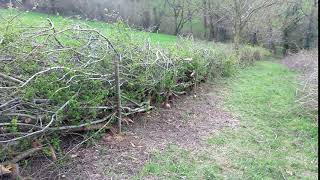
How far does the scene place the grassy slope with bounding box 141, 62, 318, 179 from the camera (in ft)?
14.2

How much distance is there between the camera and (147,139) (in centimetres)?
536

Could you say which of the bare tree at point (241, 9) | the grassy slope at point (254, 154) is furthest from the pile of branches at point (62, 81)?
the bare tree at point (241, 9)

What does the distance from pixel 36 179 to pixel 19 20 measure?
2.40 meters

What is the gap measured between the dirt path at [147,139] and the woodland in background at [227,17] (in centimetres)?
1489

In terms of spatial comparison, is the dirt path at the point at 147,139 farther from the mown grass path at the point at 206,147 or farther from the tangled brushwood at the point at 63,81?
the tangled brushwood at the point at 63,81

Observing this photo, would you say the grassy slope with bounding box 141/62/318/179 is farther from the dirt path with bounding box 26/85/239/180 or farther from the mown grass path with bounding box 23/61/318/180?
the dirt path with bounding box 26/85/239/180

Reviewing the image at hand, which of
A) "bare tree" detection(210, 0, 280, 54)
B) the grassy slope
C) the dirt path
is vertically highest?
"bare tree" detection(210, 0, 280, 54)

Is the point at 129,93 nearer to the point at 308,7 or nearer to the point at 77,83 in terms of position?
the point at 77,83

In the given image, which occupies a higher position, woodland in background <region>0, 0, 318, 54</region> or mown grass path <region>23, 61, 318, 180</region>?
woodland in background <region>0, 0, 318, 54</region>

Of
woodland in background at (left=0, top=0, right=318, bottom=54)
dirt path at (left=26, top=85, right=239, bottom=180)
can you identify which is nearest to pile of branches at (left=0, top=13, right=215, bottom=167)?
dirt path at (left=26, top=85, right=239, bottom=180)

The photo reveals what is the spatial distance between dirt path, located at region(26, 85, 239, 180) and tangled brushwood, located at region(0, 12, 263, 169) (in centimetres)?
34

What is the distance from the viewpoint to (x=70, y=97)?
446 centimetres

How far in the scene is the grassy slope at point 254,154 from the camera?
4328 mm

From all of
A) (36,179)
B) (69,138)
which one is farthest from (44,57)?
(36,179)
